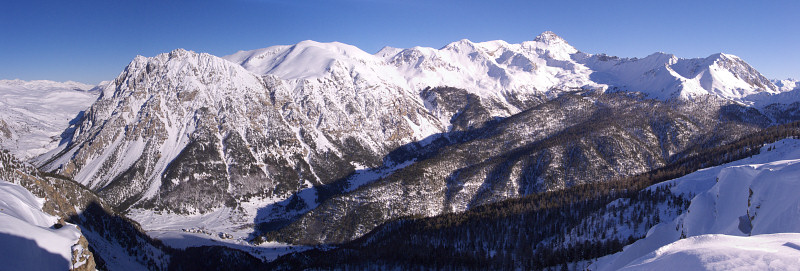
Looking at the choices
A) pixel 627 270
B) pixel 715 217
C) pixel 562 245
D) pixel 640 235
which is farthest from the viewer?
pixel 562 245

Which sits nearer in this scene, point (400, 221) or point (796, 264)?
point (796, 264)

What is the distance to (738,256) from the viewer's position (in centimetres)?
2192

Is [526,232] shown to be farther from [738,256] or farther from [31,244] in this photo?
[31,244]

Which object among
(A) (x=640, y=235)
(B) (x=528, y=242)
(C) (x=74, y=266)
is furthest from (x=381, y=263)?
(C) (x=74, y=266)

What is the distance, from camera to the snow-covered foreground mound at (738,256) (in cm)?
2083

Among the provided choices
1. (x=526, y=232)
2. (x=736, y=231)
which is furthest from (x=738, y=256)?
(x=526, y=232)

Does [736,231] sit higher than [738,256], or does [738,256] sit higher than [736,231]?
[738,256]

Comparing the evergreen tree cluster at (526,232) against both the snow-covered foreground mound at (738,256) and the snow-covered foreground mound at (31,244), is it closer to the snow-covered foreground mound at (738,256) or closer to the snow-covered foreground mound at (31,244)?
the snow-covered foreground mound at (738,256)

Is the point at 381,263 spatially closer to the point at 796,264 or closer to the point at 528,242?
the point at 528,242

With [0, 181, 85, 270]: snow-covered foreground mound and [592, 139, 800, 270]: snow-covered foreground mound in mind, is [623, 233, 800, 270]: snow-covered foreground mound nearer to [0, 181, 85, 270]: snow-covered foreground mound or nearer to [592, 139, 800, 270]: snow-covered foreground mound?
[592, 139, 800, 270]: snow-covered foreground mound

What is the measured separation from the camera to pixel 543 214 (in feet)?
509

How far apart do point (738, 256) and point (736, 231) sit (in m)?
40.0

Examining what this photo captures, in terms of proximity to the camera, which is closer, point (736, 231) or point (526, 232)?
point (736, 231)

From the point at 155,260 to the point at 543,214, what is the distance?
5841 inches
